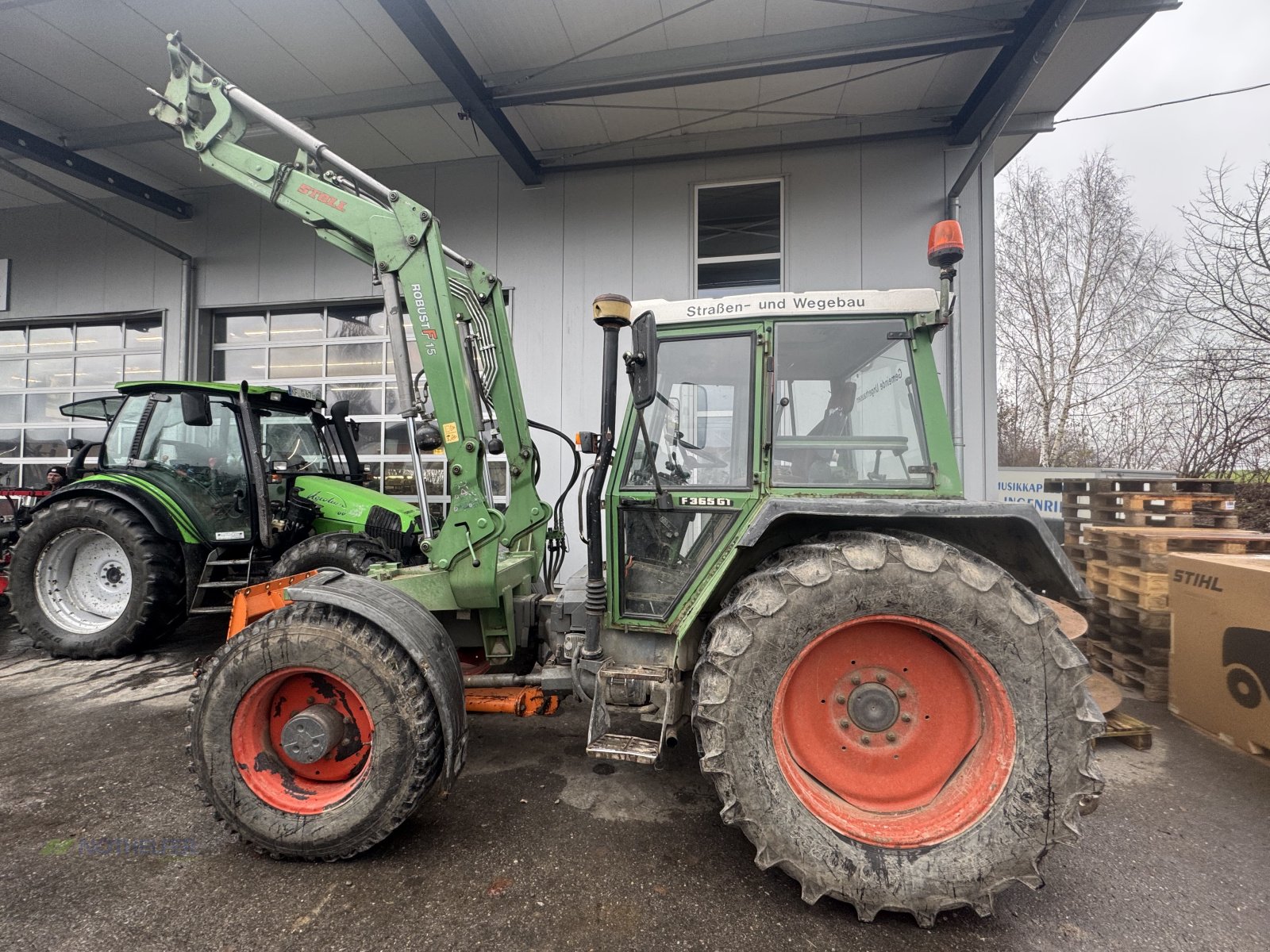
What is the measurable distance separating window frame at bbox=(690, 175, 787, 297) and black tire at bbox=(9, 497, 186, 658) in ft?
18.7

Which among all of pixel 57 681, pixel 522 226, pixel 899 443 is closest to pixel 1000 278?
pixel 522 226

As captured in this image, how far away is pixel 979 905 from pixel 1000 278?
627 inches

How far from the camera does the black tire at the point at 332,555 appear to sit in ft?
13.8

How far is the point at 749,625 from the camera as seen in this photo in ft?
6.52

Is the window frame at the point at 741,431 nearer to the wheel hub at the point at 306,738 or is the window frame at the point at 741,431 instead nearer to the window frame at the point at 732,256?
the wheel hub at the point at 306,738

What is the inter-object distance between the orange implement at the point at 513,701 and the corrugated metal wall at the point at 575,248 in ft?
13.2

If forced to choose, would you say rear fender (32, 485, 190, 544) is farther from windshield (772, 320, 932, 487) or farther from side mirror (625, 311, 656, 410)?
windshield (772, 320, 932, 487)

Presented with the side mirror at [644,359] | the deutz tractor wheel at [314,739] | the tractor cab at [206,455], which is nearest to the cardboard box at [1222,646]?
the side mirror at [644,359]

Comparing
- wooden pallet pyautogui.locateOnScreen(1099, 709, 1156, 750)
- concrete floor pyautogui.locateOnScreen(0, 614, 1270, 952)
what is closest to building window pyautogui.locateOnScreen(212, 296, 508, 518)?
concrete floor pyautogui.locateOnScreen(0, 614, 1270, 952)

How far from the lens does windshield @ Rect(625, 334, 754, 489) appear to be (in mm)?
2438

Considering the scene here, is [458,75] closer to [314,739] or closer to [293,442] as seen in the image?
[293,442]

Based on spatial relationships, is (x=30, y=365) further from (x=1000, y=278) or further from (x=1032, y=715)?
(x=1000, y=278)

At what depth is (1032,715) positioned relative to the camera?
188cm

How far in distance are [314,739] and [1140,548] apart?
5.33 meters
